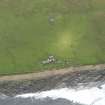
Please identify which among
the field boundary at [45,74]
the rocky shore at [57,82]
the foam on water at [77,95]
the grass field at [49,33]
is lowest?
the foam on water at [77,95]

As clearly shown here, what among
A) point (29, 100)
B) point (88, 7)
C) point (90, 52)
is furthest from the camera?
point (88, 7)

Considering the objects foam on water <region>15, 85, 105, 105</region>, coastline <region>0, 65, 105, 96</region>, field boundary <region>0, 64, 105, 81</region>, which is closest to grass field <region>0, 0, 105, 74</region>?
field boundary <region>0, 64, 105, 81</region>

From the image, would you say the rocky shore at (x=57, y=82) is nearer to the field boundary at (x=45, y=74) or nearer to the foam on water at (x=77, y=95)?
the field boundary at (x=45, y=74)

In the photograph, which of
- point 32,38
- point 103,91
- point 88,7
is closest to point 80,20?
point 88,7

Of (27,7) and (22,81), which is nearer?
(22,81)

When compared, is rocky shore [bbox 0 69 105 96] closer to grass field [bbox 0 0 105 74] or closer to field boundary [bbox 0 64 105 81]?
field boundary [bbox 0 64 105 81]

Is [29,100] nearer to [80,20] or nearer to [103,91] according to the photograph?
[103,91]

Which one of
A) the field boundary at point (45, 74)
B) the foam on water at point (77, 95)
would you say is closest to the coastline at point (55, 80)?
the field boundary at point (45, 74)
